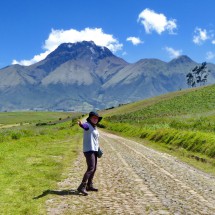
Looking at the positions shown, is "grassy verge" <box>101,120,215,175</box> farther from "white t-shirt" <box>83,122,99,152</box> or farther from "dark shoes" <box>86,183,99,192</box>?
"white t-shirt" <box>83,122,99,152</box>

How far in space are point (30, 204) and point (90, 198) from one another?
2368 mm

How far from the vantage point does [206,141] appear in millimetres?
33375

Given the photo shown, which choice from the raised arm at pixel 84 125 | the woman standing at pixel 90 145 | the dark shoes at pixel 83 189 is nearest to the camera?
the dark shoes at pixel 83 189

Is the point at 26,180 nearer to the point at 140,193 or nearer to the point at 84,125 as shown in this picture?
the point at 84,125

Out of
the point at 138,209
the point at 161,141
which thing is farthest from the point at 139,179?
the point at 161,141

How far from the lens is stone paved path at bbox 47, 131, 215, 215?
1304 centimetres

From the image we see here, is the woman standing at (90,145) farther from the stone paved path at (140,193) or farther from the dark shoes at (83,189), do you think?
the stone paved path at (140,193)

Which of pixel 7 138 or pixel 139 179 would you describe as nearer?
pixel 139 179

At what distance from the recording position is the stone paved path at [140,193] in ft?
42.8

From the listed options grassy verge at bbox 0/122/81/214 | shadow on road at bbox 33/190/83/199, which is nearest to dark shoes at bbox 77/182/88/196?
shadow on road at bbox 33/190/83/199

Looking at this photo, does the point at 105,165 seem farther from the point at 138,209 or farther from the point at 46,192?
the point at 138,209

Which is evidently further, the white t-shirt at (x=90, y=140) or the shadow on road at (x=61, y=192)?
the white t-shirt at (x=90, y=140)

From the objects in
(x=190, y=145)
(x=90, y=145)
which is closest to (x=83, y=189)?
(x=90, y=145)

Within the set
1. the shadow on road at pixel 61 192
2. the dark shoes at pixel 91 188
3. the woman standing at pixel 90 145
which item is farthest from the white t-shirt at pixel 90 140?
the shadow on road at pixel 61 192
